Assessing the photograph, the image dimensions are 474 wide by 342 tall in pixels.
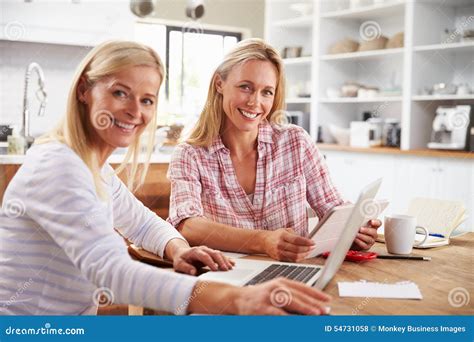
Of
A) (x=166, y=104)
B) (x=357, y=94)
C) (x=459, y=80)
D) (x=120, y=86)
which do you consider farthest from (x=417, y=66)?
(x=120, y=86)

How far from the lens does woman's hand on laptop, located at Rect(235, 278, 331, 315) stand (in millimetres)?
807

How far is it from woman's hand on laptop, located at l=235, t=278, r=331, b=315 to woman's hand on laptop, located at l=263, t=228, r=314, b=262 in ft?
1.07

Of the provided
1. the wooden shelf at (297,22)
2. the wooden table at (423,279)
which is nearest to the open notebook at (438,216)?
the wooden table at (423,279)

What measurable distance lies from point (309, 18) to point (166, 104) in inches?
50.7

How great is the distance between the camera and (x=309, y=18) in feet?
14.6

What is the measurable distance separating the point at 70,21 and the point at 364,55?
2.05 m

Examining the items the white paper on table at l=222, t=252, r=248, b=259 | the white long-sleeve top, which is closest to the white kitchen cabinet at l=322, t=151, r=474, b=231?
the white paper on table at l=222, t=252, r=248, b=259
